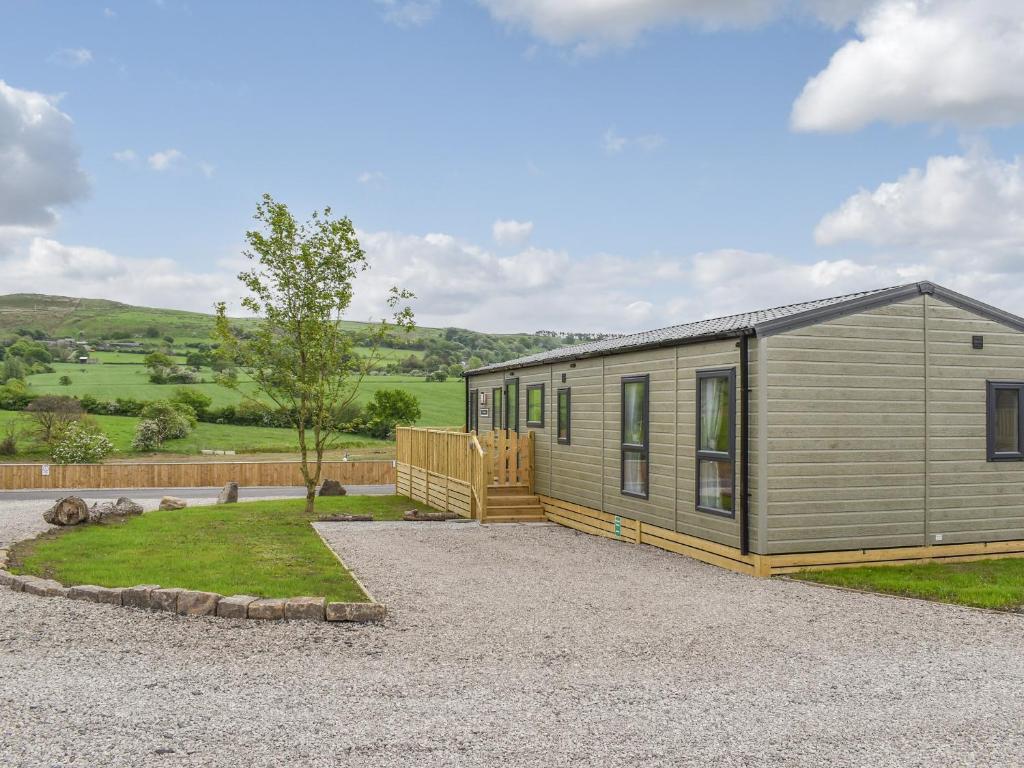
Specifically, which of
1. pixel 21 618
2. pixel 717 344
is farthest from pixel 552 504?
pixel 21 618

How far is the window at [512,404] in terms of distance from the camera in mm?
18172

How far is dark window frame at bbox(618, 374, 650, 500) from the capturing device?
12430 millimetres

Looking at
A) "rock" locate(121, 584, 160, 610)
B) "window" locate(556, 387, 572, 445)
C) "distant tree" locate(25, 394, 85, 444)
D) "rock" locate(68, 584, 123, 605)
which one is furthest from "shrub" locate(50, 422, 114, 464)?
"rock" locate(121, 584, 160, 610)

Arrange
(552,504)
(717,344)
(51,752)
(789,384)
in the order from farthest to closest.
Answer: (552,504) → (717,344) → (789,384) → (51,752)

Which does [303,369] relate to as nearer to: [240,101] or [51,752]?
[240,101]

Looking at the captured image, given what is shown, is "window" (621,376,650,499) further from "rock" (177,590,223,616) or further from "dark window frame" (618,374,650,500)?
"rock" (177,590,223,616)

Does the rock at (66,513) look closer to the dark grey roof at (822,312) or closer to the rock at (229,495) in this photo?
the rock at (229,495)

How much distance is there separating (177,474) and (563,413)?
19.6m

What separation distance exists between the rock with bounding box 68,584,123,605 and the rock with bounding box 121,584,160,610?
0.29 feet

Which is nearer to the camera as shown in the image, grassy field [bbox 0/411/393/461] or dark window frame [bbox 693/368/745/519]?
dark window frame [bbox 693/368/745/519]

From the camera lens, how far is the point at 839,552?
1024 cm

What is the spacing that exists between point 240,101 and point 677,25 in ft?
38.5

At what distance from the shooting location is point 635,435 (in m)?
12.9

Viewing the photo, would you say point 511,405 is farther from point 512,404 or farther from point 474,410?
point 474,410
